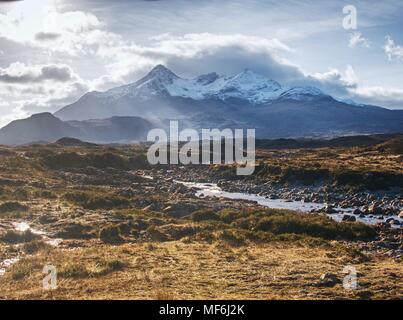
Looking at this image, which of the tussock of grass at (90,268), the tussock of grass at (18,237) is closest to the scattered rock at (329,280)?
the tussock of grass at (90,268)

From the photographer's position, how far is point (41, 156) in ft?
252

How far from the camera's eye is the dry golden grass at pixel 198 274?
15.8 metres

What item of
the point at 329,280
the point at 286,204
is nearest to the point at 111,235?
the point at 329,280

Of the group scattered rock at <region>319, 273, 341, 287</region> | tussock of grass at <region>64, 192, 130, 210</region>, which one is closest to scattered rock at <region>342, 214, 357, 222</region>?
tussock of grass at <region>64, 192, 130, 210</region>

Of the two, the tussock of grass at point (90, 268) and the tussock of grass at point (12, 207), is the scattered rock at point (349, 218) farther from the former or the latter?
the tussock of grass at point (12, 207)

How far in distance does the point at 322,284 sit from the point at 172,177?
5904 cm

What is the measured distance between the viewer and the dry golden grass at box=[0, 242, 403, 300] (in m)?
15.8

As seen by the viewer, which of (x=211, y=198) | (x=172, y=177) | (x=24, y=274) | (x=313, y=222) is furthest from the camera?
(x=172, y=177)

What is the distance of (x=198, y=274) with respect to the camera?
741 inches

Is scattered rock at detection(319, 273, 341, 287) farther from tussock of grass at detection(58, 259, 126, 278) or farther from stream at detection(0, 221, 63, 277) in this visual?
stream at detection(0, 221, 63, 277)

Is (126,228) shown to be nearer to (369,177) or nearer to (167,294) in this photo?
(167,294)

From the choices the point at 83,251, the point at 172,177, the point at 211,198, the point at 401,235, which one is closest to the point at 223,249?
the point at 83,251

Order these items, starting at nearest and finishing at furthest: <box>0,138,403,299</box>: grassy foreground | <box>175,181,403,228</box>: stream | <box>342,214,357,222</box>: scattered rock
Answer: <box>0,138,403,299</box>: grassy foreground
<box>342,214,357,222</box>: scattered rock
<box>175,181,403,228</box>: stream

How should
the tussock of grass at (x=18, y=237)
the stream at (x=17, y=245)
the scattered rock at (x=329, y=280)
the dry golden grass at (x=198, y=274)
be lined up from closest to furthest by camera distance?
the dry golden grass at (x=198, y=274) < the scattered rock at (x=329, y=280) < the stream at (x=17, y=245) < the tussock of grass at (x=18, y=237)
